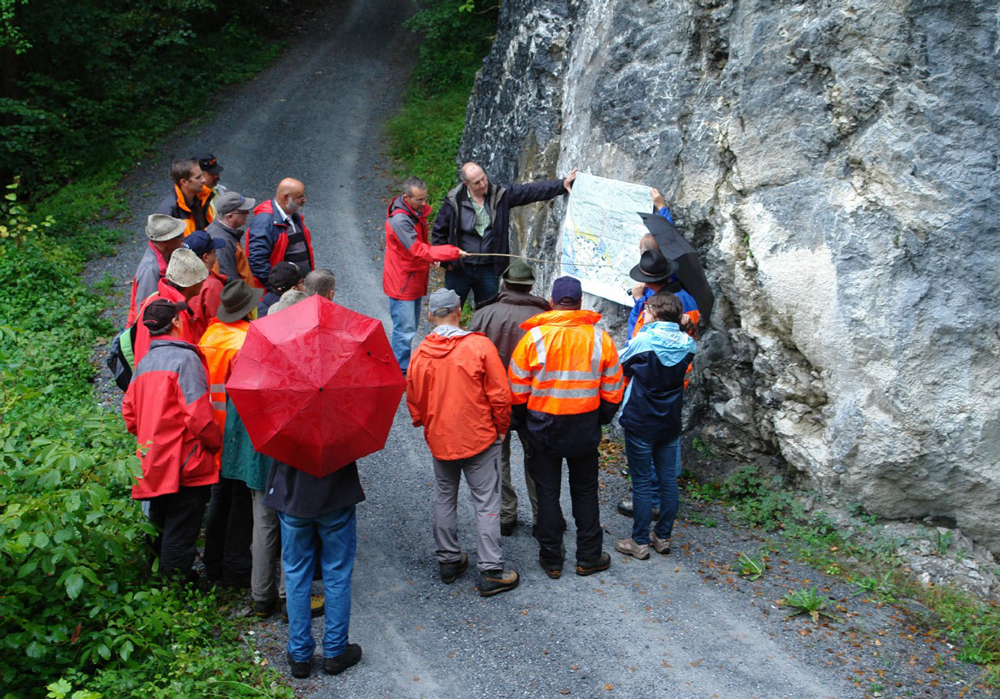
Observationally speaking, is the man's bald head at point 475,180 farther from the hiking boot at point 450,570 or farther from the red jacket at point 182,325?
the hiking boot at point 450,570

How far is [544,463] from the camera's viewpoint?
5664mm

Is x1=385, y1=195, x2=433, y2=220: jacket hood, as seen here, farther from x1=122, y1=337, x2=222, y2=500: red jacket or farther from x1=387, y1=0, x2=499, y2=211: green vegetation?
x1=387, y1=0, x2=499, y2=211: green vegetation

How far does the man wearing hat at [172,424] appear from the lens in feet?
16.6

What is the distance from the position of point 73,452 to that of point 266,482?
107 cm

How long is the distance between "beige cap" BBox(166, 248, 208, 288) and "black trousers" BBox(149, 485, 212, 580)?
1.54m

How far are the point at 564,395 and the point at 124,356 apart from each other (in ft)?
10.4

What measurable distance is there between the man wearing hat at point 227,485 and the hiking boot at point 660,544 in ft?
9.83

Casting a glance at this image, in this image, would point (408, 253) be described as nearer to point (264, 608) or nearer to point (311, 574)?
point (264, 608)

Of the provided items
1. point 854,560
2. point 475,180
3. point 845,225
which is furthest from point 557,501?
point 475,180

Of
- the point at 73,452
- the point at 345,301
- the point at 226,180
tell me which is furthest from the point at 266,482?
the point at 226,180

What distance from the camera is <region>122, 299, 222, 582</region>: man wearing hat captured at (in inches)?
199

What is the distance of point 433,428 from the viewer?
5.45m

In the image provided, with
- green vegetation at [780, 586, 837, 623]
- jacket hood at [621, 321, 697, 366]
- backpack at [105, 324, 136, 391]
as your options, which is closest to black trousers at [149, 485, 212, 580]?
backpack at [105, 324, 136, 391]

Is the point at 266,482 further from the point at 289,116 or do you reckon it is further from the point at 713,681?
the point at 289,116
